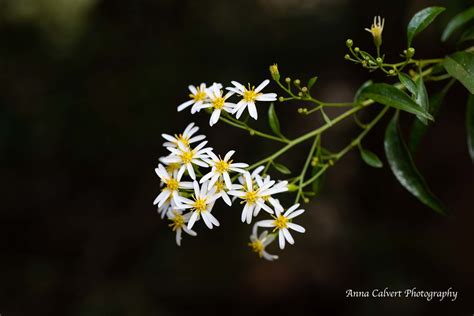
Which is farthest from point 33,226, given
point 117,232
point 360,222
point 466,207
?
point 466,207

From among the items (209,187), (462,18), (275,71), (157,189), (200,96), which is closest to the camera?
(209,187)

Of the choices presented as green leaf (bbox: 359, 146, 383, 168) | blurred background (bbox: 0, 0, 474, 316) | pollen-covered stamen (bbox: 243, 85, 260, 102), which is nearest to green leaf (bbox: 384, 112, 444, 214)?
green leaf (bbox: 359, 146, 383, 168)

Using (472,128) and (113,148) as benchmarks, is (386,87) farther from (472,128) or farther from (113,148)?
(113,148)

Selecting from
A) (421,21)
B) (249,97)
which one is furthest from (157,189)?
(421,21)

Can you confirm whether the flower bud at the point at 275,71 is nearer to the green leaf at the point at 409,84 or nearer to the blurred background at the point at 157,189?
the green leaf at the point at 409,84

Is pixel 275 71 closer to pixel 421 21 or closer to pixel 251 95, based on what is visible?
pixel 251 95
